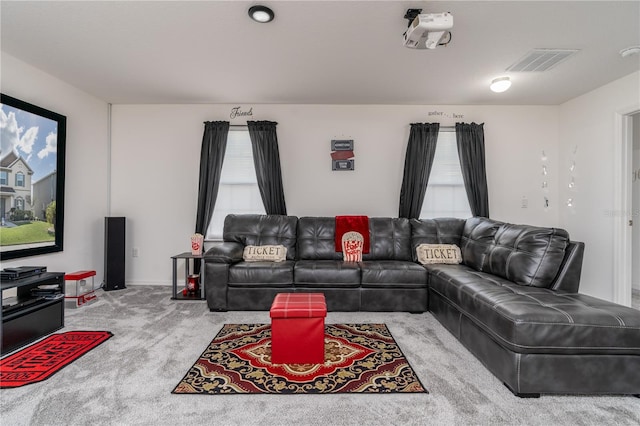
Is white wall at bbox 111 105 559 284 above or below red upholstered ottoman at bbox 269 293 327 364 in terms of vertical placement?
above

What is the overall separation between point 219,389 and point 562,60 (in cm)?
414

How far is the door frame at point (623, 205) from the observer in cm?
350

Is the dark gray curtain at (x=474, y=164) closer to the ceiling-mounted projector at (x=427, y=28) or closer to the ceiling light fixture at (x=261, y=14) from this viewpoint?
the ceiling-mounted projector at (x=427, y=28)

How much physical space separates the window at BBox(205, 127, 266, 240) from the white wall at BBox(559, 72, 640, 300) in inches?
168

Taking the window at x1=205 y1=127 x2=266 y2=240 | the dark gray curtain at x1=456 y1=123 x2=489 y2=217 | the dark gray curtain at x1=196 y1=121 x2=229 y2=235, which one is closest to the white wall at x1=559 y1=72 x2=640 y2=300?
the dark gray curtain at x1=456 y1=123 x2=489 y2=217

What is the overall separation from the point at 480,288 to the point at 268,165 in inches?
118

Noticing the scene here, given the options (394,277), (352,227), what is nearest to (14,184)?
(352,227)

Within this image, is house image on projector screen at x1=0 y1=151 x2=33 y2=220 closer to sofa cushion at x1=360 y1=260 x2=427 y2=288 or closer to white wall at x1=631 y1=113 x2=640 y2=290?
sofa cushion at x1=360 y1=260 x2=427 y2=288

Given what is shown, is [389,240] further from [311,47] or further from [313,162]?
[311,47]

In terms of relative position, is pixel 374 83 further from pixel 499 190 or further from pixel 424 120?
pixel 499 190

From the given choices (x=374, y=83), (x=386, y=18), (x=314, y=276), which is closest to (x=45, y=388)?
(x=314, y=276)

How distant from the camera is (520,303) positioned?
1986mm

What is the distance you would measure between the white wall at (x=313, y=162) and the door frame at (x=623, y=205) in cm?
89

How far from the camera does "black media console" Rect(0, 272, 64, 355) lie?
235cm
